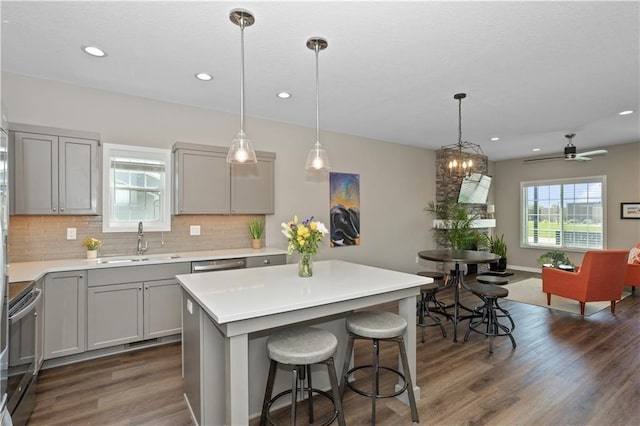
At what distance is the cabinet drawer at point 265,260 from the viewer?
3.90 metres

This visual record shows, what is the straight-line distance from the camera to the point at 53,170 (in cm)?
312

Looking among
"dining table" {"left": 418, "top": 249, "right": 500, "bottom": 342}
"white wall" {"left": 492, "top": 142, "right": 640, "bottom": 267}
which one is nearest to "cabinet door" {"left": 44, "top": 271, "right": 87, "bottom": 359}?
"dining table" {"left": 418, "top": 249, "right": 500, "bottom": 342}

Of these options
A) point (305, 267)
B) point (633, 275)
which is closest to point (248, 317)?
point (305, 267)

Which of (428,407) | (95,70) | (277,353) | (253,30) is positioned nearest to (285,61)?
(253,30)

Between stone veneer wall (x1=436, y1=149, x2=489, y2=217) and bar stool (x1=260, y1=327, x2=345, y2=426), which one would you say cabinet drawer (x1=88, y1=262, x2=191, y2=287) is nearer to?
bar stool (x1=260, y1=327, x2=345, y2=426)

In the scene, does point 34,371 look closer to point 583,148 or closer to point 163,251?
point 163,251

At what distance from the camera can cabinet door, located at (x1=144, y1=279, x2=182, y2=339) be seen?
332 cm

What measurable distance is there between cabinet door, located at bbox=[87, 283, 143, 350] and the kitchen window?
2.64 feet

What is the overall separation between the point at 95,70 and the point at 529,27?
368 cm

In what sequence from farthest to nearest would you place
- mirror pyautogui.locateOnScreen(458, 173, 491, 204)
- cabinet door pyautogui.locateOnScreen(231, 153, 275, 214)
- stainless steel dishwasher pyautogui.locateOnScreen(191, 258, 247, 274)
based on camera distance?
mirror pyautogui.locateOnScreen(458, 173, 491, 204)
cabinet door pyautogui.locateOnScreen(231, 153, 275, 214)
stainless steel dishwasher pyautogui.locateOnScreen(191, 258, 247, 274)

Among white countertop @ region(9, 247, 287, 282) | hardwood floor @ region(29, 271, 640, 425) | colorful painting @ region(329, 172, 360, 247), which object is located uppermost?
colorful painting @ region(329, 172, 360, 247)

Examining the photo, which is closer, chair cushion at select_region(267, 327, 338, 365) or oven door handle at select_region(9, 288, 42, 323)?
chair cushion at select_region(267, 327, 338, 365)

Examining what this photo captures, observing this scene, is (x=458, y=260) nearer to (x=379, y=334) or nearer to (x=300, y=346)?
(x=379, y=334)

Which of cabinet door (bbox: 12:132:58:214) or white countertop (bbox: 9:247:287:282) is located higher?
cabinet door (bbox: 12:132:58:214)
